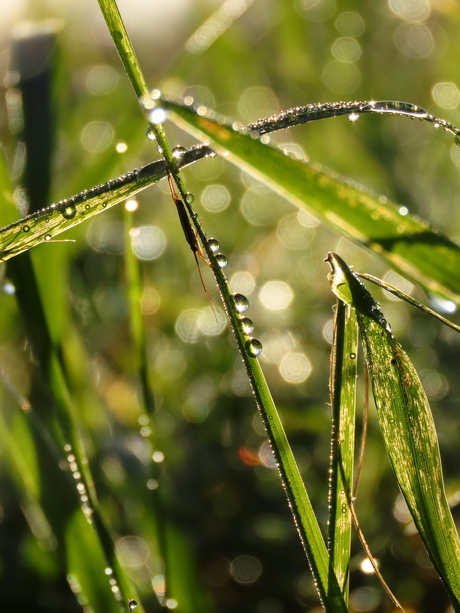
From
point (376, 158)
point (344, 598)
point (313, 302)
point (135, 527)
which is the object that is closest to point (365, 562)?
point (344, 598)

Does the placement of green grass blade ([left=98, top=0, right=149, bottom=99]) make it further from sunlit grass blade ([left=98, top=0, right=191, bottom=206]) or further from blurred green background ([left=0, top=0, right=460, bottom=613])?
blurred green background ([left=0, top=0, right=460, bottom=613])

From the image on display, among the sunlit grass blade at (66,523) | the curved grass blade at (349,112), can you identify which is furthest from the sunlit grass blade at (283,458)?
the sunlit grass blade at (66,523)

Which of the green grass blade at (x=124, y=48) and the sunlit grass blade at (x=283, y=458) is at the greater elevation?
the green grass blade at (x=124, y=48)

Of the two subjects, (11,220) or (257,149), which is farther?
(11,220)

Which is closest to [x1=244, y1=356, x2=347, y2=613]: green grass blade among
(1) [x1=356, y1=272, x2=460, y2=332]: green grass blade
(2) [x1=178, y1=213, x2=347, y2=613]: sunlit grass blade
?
(2) [x1=178, y1=213, x2=347, y2=613]: sunlit grass blade

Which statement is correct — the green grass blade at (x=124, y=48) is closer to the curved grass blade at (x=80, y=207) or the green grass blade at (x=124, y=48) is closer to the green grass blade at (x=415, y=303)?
the curved grass blade at (x=80, y=207)

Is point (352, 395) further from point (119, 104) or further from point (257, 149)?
point (119, 104)
